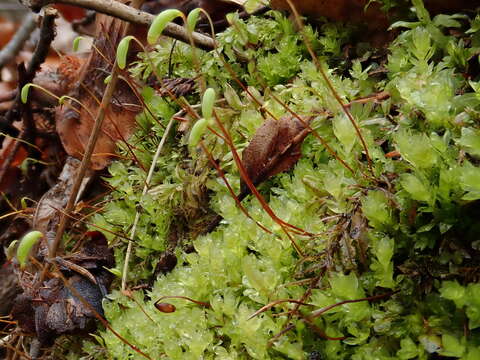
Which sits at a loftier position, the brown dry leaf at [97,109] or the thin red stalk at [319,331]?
the brown dry leaf at [97,109]

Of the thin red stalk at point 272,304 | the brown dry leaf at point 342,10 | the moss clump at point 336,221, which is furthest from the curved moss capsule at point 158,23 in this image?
the thin red stalk at point 272,304

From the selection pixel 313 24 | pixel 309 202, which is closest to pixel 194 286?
pixel 309 202

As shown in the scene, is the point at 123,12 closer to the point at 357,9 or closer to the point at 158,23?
the point at 158,23

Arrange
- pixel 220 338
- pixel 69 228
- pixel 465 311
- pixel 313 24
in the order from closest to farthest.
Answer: pixel 465 311, pixel 220 338, pixel 313 24, pixel 69 228

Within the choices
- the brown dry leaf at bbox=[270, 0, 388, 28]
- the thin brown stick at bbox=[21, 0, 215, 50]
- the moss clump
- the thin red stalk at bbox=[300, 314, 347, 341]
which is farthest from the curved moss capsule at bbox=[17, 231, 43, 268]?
the brown dry leaf at bbox=[270, 0, 388, 28]

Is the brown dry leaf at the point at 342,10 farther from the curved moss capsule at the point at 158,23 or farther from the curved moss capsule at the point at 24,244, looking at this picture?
the curved moss capsule at the point at 24,244

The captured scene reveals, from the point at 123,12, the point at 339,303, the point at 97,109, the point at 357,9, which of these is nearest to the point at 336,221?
the point at 339,303

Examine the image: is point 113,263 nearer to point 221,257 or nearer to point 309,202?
point 221,257
